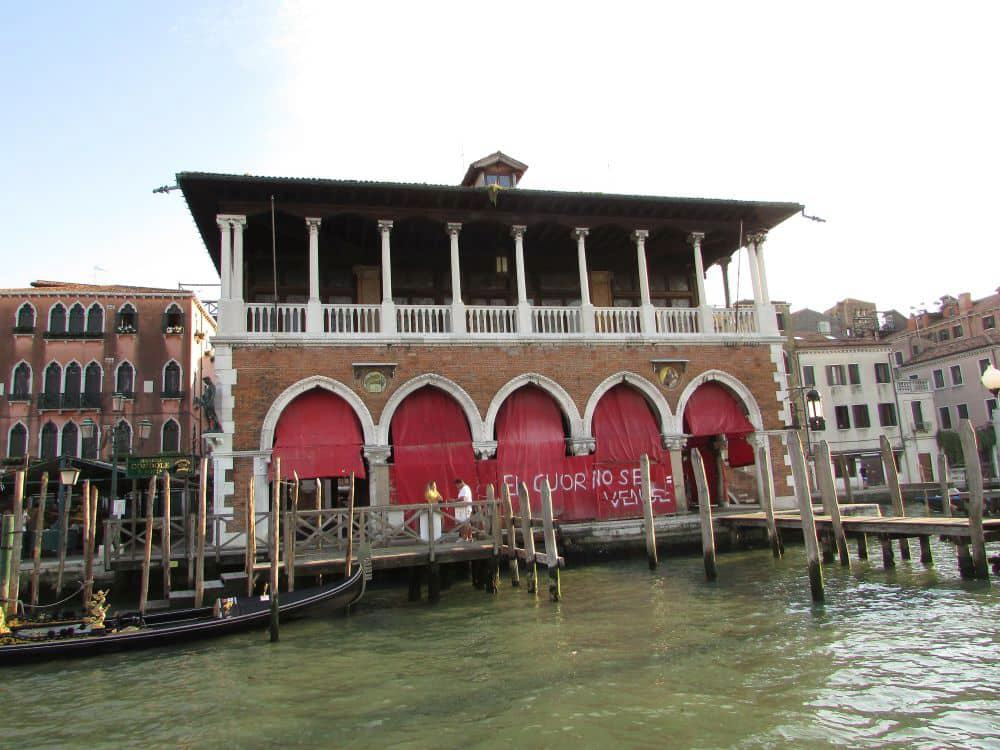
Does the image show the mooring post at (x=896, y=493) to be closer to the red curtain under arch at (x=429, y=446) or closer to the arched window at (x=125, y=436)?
the red curtain under arch at (x=429, y=446)

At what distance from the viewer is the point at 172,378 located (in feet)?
85.9

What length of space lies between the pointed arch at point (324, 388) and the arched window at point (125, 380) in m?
14.1

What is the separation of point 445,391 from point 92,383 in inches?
649

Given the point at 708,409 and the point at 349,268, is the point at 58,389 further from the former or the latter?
the point at 708,409

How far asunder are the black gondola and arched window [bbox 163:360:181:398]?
17615 mm

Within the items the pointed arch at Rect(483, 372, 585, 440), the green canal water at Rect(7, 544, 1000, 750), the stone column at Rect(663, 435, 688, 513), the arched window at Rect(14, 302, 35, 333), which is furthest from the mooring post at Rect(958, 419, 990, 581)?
the arched window at Rect(14, 302, 35, 333)

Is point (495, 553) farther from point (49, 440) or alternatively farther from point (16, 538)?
point (49, 440)

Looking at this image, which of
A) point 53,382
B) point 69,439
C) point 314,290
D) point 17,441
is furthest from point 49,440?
point 314,290

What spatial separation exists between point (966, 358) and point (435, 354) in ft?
Result: 106

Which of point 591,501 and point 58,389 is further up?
point 58,389

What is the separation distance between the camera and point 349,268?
16.9 metres

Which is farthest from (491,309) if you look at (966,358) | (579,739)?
(966,358)

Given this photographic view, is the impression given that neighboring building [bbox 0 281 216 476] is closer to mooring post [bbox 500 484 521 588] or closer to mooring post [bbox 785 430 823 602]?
mooring post [bbox 500 484 521 588]

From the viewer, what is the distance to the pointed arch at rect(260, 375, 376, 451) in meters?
14.2
